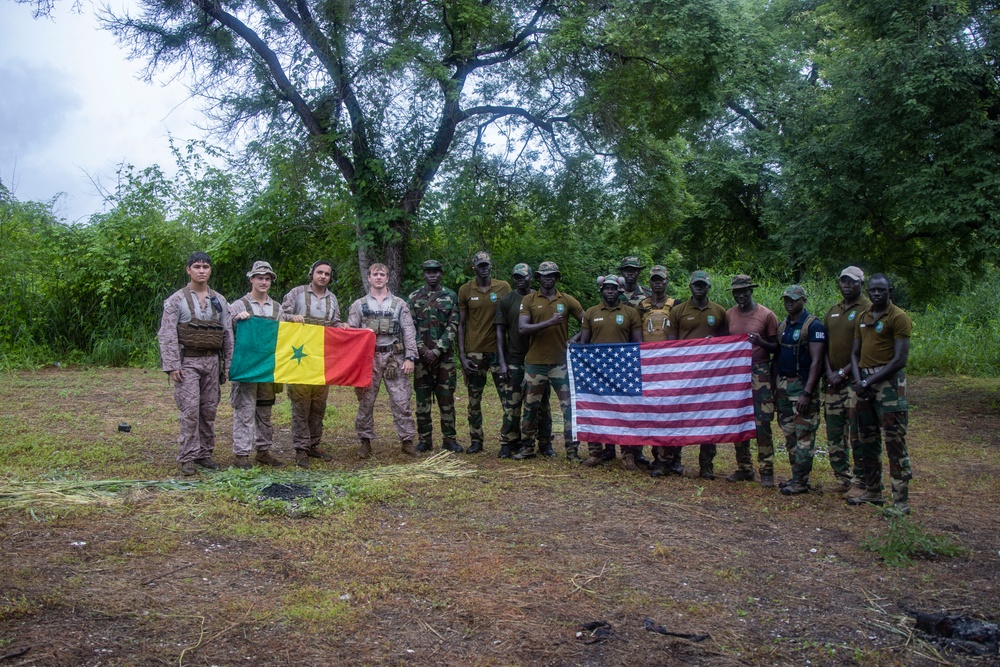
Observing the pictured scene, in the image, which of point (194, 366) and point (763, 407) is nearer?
point (194, 366)

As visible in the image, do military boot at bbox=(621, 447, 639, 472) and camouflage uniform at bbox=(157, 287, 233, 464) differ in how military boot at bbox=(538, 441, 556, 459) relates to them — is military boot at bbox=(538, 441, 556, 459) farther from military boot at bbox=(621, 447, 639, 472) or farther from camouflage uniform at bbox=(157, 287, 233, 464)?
camouflage uniform at bbox=(157, 287, 233, 464)

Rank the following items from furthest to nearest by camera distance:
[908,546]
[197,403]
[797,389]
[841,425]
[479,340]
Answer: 1. [479,340]
2. [197,403]
3. [797,389]
4. [841,425]
5. [908,546]

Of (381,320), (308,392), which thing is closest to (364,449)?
(308,392)

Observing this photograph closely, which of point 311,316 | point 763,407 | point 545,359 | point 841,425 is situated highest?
point 311,316

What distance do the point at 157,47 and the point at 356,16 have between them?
3.57 metres

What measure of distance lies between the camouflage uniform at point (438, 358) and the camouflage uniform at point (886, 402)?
4.02 meters

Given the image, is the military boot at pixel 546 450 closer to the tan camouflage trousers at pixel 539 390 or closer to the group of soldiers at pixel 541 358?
the group of soldiers at pixel 541 358

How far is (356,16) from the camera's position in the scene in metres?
13.8

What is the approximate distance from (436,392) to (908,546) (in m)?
4.88

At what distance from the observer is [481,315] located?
29.9 ft

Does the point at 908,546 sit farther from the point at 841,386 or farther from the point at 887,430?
the point at 841,386

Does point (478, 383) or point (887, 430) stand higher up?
point (478, 383)

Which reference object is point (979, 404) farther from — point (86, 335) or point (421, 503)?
point (86, 335)

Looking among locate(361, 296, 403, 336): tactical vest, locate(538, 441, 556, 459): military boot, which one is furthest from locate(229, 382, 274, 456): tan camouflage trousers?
locate(538, 441, 556, 459): military boot
